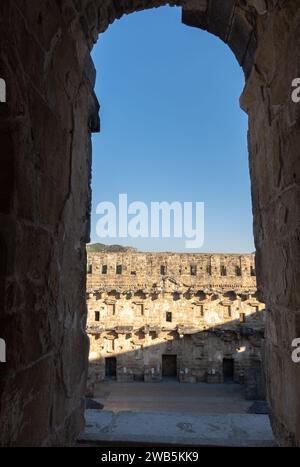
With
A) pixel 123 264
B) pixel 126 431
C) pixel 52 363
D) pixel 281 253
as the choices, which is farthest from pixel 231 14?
pixel 123 264

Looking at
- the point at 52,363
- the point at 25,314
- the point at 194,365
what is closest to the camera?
the point at 25,314

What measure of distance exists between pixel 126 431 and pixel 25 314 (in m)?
1.24

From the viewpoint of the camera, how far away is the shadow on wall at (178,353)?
58.0 feet

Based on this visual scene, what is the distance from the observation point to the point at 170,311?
1859 centimetres

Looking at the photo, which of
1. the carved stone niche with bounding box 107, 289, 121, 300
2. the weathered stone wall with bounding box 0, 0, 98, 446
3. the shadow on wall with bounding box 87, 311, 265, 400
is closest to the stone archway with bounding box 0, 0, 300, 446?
the weathered stone wall with bounding box 0, 0, 98, 446

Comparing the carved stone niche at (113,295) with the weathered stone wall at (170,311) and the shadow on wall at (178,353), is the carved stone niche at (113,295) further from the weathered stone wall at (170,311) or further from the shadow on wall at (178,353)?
the shadow on wall at (178,353)

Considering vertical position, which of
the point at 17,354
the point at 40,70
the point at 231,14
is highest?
the point at 231,14

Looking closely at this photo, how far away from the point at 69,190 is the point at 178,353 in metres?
17.6

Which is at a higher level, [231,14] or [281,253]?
[231,14]

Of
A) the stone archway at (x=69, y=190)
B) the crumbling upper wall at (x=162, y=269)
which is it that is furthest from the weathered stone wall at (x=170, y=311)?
the stone archway at (x=69, y=190)

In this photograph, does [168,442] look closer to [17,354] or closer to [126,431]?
[126,431]

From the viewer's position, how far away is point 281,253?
1647 mm

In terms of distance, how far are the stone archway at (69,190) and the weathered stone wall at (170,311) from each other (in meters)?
16.3

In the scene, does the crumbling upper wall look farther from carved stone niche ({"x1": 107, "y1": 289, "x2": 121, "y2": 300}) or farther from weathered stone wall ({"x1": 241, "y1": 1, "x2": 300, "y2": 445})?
weathered stone wall ({"x1": 241, "y1": 1, "x2": 300, "y2": 445})
